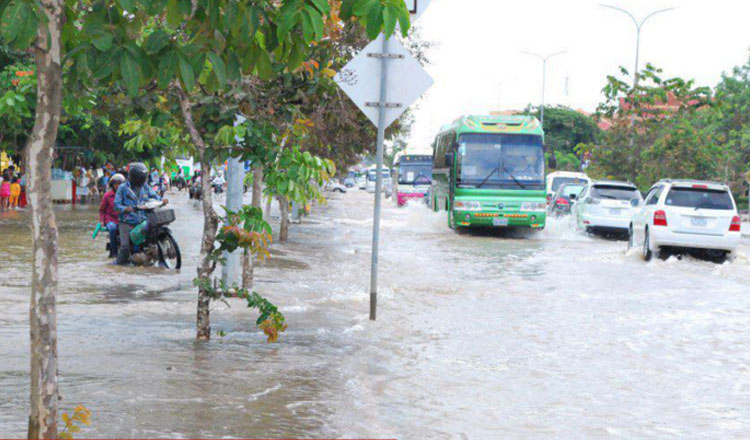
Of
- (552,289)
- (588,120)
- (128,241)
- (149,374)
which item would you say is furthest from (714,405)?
(588,120)

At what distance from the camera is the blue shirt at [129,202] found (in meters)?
15.1

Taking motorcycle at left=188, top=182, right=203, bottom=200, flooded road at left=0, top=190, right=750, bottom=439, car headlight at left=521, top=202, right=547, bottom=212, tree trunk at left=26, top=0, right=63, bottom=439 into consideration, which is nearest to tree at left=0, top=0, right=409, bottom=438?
tree trunk at left=26, top=0, right=63, bottom=439

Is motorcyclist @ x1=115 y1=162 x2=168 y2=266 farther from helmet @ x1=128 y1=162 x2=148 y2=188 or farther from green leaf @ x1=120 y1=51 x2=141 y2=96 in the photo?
green leaf @ x1=120 y1=51 x2=141 y2=96

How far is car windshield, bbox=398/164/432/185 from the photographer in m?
51.9

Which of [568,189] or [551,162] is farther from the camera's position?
[568,189]

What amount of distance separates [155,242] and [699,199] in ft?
35.6

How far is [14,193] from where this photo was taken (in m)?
32.9

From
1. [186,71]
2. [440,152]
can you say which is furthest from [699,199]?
[186,71]

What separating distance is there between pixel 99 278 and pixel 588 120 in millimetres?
85247

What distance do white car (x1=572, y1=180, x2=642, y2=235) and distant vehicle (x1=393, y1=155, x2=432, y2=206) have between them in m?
23.8

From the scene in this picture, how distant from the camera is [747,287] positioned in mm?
16406

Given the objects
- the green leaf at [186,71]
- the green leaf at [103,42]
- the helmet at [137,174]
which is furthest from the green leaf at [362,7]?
the helmet at [137,174]

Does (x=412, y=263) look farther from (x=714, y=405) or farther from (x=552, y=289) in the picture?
(x=714, y=405)

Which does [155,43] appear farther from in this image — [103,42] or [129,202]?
[129,202]
